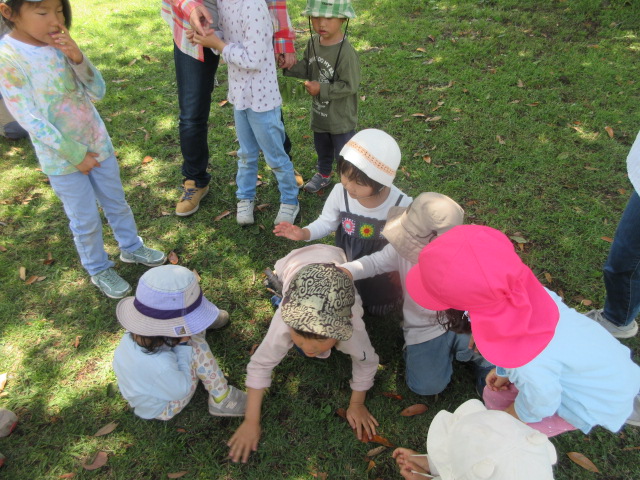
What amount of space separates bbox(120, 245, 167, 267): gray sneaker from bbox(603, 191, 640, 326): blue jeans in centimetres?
312

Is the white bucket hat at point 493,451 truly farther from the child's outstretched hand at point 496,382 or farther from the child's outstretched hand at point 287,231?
→ the child's outstretched hand at point 287,231

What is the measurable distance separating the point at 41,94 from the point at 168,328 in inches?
58.9

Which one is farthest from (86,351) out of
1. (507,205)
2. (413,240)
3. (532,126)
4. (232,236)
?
(532,126)

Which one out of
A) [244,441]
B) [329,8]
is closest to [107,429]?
[244,441]

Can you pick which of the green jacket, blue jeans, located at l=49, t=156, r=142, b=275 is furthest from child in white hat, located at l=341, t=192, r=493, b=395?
blue jeans, located at l=49, t=156, r=142, b=275

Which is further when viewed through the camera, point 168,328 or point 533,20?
point 533,20

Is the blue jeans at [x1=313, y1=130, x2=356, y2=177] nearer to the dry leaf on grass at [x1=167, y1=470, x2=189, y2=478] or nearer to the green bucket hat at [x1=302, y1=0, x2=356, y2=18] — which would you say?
the green bucket hat at [x1=302, y1=0, x2=356, y2=18]

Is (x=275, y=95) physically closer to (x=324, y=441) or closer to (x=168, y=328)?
(x=168, y=328)

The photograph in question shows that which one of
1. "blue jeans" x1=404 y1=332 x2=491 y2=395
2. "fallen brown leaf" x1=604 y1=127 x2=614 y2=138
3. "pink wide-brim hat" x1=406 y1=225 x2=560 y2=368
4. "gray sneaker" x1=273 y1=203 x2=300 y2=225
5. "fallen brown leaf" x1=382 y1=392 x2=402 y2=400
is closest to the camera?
"pink wide-brim hat" x1=406 y1=225 x2=560 y2=368

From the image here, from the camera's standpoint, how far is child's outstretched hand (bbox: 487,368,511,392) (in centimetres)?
232

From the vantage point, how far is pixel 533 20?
22.3 ft

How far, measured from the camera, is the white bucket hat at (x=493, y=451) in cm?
149

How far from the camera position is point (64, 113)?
2656 millimetres

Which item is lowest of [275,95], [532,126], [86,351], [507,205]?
[86,351]
